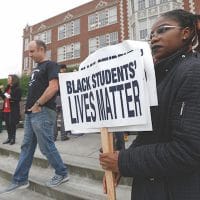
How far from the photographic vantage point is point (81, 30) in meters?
35.8

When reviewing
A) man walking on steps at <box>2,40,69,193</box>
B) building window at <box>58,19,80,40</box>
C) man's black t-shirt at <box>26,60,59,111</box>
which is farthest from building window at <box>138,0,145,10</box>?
man's black t-shirt at <box>26,60,59,111</box>

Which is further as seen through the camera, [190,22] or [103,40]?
[103,40]

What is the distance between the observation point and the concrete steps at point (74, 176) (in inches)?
144

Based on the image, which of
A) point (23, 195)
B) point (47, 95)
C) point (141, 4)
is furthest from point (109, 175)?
point (141, 4)

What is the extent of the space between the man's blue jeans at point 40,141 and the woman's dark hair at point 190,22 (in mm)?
2540

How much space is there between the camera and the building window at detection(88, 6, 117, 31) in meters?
32.2

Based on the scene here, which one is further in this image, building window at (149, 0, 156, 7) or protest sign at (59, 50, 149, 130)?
building window at (149, 0, 156, 7)

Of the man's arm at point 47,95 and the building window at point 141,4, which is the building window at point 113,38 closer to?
the building window at point 141,4

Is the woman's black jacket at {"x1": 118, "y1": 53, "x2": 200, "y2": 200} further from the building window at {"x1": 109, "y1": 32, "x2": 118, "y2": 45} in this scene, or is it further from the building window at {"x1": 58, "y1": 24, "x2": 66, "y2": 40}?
the building window at {"x1": 58, "y1": 24, "x2": 66, "y2": 40}

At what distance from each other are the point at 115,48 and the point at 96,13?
111 feet

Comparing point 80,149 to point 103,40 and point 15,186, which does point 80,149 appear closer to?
point 15,186

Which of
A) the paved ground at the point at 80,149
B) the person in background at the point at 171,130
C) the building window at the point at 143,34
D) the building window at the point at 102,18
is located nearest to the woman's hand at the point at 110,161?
the person in background at the point at 171,130

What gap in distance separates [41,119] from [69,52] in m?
33.6

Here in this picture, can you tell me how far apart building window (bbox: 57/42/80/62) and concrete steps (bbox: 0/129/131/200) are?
30663 mm
